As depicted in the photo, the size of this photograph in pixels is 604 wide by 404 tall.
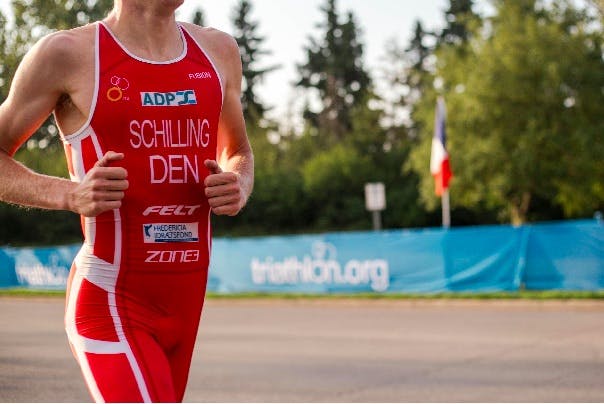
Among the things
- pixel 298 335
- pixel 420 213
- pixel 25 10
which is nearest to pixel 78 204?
pixel 298 335

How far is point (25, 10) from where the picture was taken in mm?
37250

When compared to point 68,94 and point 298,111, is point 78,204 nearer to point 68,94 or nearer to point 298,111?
point 68,94

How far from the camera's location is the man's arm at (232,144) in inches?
120

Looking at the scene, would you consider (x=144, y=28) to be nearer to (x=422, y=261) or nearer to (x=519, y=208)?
(x=422, y=261)

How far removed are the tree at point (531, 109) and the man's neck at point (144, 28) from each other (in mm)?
40512

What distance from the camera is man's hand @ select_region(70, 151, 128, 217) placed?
2.81 metres

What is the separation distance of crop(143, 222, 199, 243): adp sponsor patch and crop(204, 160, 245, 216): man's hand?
12 cm

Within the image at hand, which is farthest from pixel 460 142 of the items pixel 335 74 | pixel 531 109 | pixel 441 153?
pixel 335 74

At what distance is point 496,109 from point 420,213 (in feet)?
56.9

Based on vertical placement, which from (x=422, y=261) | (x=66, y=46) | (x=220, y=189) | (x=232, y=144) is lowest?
(x=422, y=261)

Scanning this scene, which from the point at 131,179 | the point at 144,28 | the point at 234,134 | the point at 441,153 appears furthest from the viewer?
the point at 441,153

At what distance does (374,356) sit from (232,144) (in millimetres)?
8068

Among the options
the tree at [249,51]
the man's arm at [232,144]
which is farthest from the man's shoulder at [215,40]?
the tree at [249,51]

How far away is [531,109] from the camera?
143 ft
